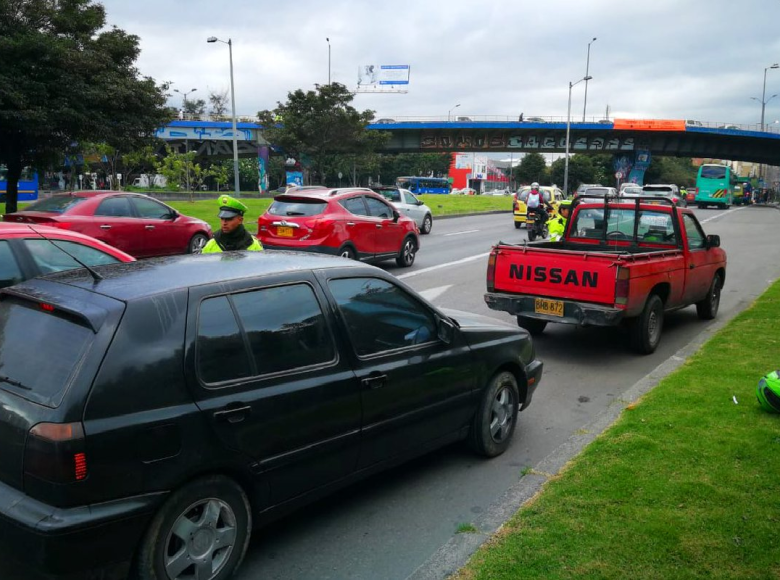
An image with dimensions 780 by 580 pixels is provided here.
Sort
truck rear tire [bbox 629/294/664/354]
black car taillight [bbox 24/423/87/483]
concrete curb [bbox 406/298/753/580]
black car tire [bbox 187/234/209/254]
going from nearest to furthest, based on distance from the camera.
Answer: black car taillight [bbox 24/423/87/483], concrete curb [bbox 406/298/753/580], truck rear tire [bbox 629/294/664/354], black car tire [bbox 187/234/209/254]

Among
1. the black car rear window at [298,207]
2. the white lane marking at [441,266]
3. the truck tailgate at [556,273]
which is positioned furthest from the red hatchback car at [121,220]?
the truck tailgate at [556,273]

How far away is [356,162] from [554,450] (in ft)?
178

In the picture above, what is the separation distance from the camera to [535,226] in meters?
19.9

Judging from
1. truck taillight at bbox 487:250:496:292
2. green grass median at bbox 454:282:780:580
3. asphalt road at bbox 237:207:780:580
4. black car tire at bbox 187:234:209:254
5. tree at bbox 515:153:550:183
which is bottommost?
asphalt road at bbox 237:207:780:580

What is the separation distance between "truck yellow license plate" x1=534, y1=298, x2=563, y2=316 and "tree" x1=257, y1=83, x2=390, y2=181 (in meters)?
39.6

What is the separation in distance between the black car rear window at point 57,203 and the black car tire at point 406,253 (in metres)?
6.41

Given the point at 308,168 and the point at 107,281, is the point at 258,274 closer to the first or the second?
the point at 107,281

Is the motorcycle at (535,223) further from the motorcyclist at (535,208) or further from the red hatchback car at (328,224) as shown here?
the red hatchback car at (328,224)

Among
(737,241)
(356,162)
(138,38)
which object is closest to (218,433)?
(138,38)

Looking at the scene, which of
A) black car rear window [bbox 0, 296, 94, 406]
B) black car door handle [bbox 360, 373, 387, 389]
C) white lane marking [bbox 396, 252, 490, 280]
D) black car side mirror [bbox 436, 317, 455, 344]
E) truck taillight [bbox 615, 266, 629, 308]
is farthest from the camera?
white lane marking [bbox 396, 252, 490, 280]

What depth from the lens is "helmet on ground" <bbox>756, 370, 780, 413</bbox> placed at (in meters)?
5.23

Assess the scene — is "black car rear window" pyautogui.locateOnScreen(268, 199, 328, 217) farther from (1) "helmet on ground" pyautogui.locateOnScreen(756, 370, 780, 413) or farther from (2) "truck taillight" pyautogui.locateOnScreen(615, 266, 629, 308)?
(1) "helmet on ground" pyautogui.locateOnScreen(756, 370, 780, 413)

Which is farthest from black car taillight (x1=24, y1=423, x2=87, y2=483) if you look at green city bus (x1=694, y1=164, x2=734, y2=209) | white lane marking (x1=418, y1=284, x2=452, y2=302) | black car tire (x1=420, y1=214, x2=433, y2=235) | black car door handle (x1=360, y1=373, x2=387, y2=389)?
green city bus (x1=694, y1=164, x2=734, y2=209)

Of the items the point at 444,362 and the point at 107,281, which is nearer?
the point at 107,281
